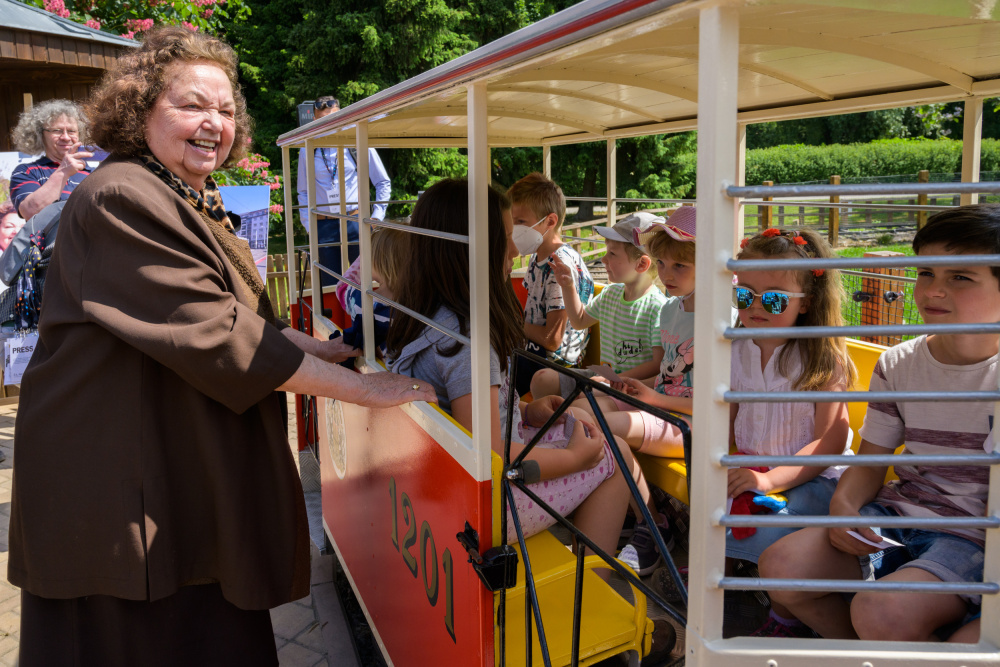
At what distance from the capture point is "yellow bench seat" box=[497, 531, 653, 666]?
1979 mm

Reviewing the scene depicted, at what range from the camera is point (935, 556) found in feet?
5.40

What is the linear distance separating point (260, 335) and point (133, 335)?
10.9 inches

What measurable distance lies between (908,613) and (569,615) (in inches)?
33.9

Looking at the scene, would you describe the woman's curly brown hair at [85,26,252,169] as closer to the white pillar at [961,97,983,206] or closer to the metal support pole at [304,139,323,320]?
the metal support pole at [304,139,323,320]

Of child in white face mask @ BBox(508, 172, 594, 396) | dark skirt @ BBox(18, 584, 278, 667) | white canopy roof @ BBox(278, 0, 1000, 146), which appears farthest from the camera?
child in white face mask @ BBox(508, 172, 594, 396)

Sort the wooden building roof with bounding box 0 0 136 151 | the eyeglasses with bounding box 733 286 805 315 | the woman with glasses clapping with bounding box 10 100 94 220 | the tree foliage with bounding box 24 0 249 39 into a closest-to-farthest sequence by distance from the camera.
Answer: the eyeglasses with bounding box 733 286 805 315, the woman with glasses clapping with bounding box 10 100 94 220, the wooden building roof with bounding box 0 0 136 151, the tree foliage with bounding box 24 0 249 39

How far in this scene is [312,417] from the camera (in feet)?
16.3

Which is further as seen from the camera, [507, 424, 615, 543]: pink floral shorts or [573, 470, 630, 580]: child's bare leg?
[573, 470, 630, 580]: child's bare leg

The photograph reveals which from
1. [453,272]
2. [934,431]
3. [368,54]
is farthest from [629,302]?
[368,54]

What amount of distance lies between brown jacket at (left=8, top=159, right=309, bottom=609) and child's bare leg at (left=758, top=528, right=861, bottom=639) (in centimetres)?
127

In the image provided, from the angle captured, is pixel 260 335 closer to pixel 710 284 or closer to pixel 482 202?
pixel 482 202

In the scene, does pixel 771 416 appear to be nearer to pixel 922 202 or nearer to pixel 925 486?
pixel 925 486

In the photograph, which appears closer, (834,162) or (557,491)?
(557,491)

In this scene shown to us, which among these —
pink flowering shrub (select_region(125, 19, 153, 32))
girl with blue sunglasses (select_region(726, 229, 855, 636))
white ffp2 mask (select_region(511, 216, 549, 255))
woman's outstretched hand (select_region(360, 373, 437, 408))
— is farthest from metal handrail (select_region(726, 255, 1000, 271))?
pink flowering shrub (select_region(125, 19, 153, 32))
